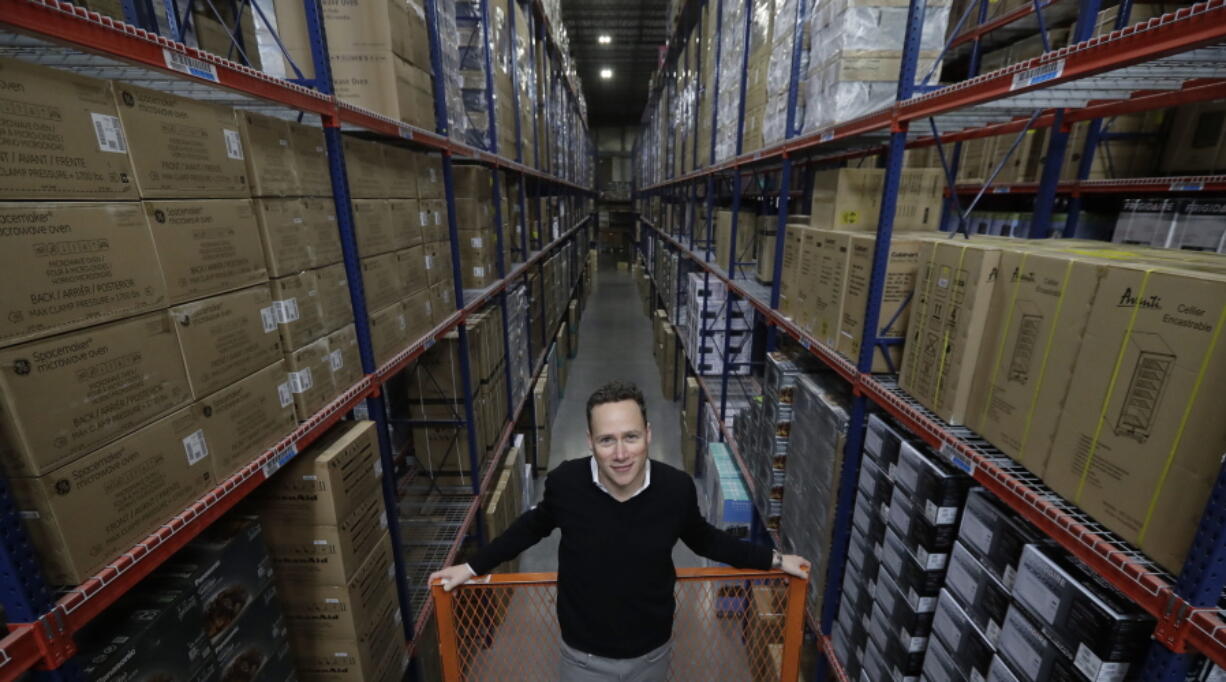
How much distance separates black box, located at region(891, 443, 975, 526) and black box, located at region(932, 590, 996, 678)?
9.4 inches

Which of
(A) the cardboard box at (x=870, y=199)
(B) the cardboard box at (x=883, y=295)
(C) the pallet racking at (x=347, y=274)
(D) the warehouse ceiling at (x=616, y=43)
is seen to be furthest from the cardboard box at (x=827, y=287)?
(D) the warehouse ceiling at (x=616, y=43)

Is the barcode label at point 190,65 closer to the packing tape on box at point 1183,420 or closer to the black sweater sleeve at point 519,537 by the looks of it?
the black sweater sleeve at point 519,537

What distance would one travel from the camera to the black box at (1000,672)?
125cm

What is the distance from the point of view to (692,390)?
5164mm

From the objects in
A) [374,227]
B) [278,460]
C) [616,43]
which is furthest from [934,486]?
[616,43]

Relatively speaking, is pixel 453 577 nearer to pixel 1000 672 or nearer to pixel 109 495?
pixel 109 495

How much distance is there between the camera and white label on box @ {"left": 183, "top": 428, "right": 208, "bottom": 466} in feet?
3.83

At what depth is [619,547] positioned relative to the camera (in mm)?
1654

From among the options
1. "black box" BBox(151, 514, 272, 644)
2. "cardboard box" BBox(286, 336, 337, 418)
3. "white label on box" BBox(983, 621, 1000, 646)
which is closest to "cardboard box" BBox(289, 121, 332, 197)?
"cardboard box" BBox(286, 336, 337, 418)

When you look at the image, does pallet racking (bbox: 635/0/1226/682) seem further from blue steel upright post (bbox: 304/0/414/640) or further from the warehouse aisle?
the warehouse aisle

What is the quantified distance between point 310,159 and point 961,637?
2.56 metres

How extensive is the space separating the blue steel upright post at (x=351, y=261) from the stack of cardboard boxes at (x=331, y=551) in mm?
198

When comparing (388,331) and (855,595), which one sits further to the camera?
(388,331)

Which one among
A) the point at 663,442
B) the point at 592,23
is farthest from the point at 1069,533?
the point at 592,23
